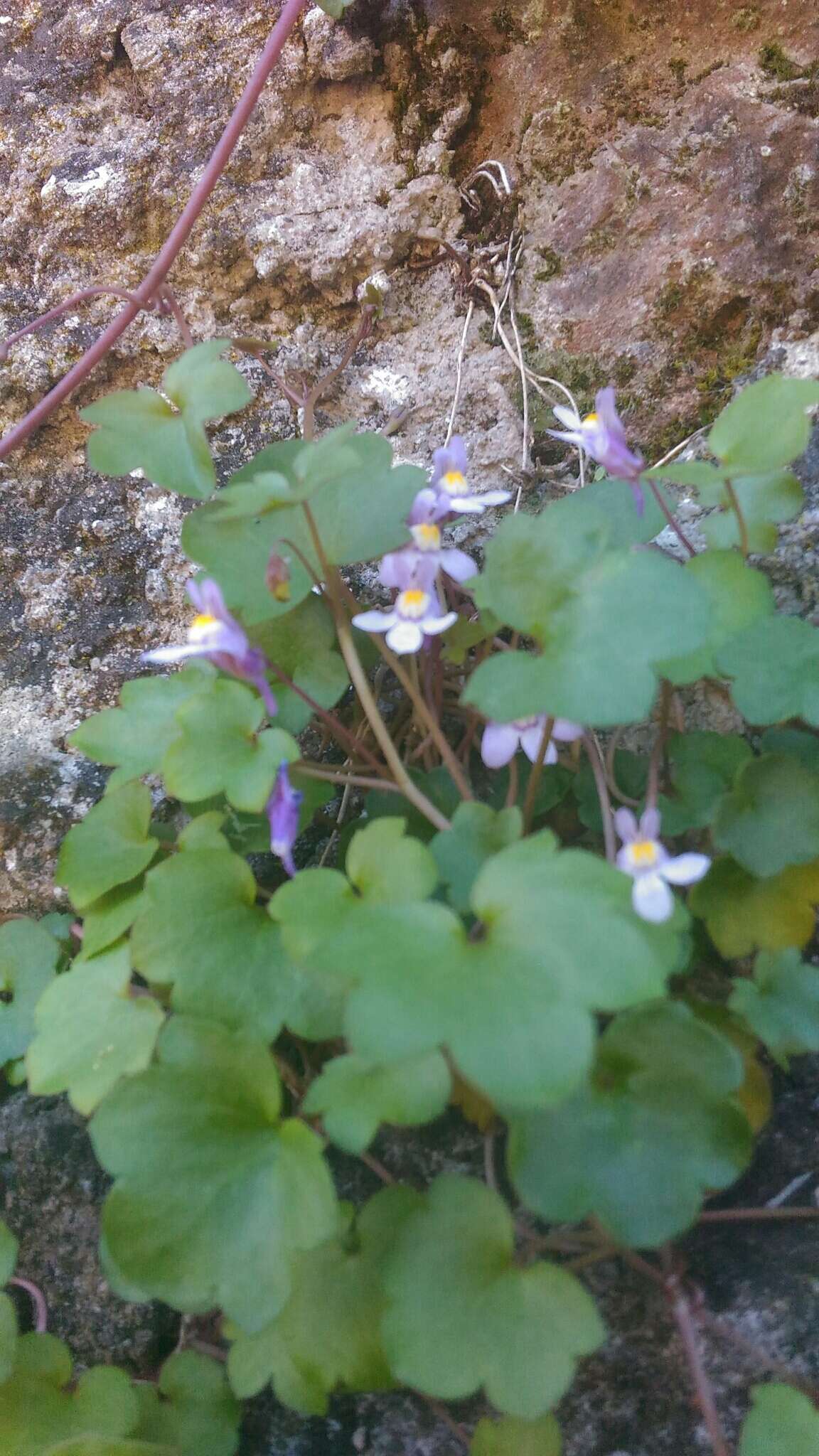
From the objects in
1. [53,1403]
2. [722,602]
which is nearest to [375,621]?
[722,602]

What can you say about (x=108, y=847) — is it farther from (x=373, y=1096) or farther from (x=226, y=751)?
(x=373, y=1096)

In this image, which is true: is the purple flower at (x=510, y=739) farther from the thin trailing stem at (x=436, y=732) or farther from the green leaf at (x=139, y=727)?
the green leaf at (x=139, y=727)

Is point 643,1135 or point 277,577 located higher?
point 277,577

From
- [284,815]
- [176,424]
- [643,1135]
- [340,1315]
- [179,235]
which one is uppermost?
[179,235]

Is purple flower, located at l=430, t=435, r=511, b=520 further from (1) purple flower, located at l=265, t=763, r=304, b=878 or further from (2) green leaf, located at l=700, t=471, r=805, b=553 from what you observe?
(1) purple flower, located at l=265, t=763, r=304, b=878

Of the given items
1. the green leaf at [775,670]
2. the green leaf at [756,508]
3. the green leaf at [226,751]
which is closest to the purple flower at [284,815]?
the green leaf at [226,751]
